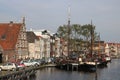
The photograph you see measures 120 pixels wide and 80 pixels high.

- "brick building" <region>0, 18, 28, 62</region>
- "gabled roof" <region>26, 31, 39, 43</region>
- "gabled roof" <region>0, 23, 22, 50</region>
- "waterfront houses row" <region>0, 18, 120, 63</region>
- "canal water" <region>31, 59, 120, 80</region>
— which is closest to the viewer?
"canal water" <region>31, 59, 120, 80</region>

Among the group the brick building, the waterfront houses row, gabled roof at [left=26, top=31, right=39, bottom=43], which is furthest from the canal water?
gabled roof at [left=26, top=31, right=39, bottom=43]

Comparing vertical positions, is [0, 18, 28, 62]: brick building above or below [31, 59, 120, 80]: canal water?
above

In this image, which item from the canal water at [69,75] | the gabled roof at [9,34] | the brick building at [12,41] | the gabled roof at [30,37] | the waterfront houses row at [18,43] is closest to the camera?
the canal water at [69,75]

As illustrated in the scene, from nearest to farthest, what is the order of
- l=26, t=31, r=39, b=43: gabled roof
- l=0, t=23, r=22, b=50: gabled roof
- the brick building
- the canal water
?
the canal water → the brick building → l=0, t=23, r=22, b=50: gabled roof → l=26, t=31, r=39, b=43: gabled roof

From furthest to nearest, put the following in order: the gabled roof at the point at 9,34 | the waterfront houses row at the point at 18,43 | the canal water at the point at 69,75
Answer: the gabled roof at the point at 9,34 < the waterfront houses row at the point at 18,43 < the canal water at the point at 69,75

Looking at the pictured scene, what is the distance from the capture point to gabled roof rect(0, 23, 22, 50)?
308 ft

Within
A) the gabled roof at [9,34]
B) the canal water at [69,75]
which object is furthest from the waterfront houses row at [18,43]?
the canal water at [69,75]

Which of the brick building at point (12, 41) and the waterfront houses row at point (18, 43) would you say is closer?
the brick building at point (12, 41)

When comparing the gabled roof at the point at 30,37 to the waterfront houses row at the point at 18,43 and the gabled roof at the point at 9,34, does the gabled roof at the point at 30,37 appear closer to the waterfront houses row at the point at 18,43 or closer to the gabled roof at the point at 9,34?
the waterfront houses row at the point at 18,43

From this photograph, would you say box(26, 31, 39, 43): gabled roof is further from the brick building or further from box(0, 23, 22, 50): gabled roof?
box(0, 23, 22, 50): gabled roof

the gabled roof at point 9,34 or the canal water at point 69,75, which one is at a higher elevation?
the gabled roof at point 9,34

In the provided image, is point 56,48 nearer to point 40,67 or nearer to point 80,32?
point 80,32

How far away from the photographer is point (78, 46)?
Result: 151500 millimetres

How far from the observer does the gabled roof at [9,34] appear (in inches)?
3693
